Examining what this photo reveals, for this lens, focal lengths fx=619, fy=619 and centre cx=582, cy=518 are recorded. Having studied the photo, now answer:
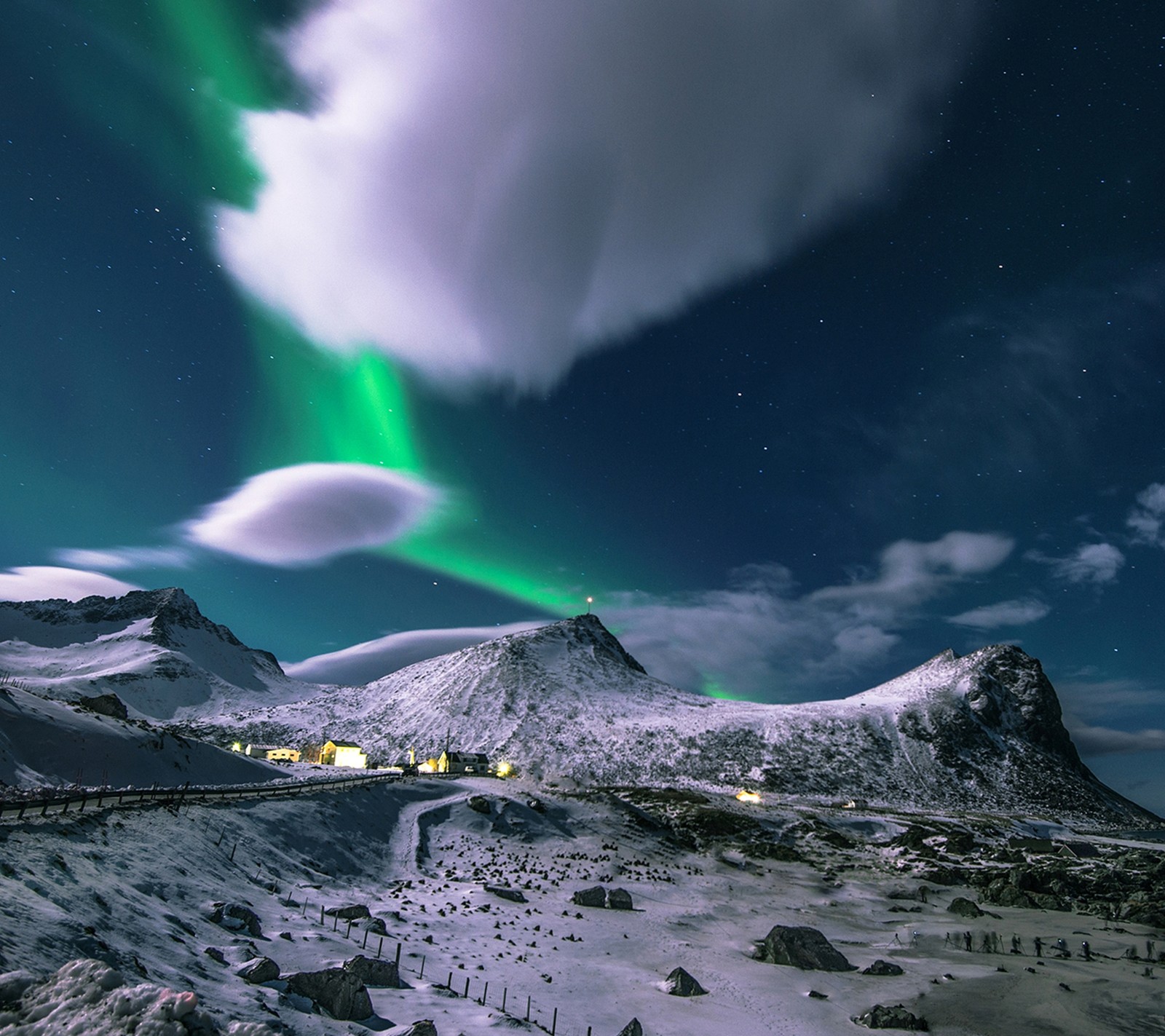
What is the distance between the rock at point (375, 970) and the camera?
2286 cm

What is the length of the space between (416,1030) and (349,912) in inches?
565

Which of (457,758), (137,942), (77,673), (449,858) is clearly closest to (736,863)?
(449,858)

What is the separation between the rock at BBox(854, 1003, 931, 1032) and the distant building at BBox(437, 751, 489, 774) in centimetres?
8017

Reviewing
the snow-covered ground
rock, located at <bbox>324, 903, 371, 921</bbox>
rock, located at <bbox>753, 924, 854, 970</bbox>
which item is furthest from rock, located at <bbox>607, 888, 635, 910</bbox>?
rock, located at <bbox>324, 903, 371, 921</bbox>

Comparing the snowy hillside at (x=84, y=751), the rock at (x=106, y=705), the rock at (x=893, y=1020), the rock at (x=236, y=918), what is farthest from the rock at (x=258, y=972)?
the rock at (x=106, y=705)

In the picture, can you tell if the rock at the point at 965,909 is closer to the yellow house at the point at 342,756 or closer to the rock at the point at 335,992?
the rock at the point at 335,992

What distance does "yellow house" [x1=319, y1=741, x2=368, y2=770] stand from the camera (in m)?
107

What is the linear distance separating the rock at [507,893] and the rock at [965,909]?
37.9 m

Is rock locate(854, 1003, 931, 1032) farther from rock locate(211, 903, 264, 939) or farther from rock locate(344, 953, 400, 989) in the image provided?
rock locate(211, 903, 264, 939)

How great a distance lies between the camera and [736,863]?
217 ft

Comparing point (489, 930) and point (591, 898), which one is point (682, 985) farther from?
point (591, 898)

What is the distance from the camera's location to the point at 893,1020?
27969mm

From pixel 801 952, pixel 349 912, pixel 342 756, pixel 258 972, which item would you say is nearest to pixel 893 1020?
pixel 801 952

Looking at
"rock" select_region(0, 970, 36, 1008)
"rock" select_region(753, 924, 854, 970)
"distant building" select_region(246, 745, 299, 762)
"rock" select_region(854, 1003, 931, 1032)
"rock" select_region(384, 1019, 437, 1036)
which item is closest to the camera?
"rock" select_region(0, 970, 36, 1008)
